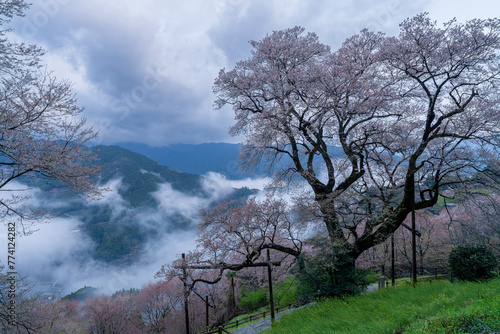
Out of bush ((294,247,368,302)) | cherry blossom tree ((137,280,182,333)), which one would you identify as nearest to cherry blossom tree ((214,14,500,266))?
bush ((294,247,368,302))

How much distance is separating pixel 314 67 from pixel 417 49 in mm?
4102

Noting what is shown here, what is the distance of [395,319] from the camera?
681 cm

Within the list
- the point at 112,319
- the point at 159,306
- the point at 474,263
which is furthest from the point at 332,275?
the point at 112,319

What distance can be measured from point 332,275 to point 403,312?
4.21 meters

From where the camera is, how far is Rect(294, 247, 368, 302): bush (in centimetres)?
1094

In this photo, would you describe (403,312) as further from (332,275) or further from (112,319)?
(112,319)

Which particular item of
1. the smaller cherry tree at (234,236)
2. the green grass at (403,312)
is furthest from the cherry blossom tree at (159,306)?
the green grass at (403,312)

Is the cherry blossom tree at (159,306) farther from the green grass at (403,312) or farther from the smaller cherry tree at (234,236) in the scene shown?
the green grass at (403,312)

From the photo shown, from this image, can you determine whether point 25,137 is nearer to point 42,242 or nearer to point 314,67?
point 314,67

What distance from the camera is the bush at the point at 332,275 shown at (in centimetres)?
1094

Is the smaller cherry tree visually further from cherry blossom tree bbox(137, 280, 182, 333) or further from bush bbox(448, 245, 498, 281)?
cherry blossom tree bbox(137, 280, 182, 333)

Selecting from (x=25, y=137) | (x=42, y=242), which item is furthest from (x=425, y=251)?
(x=42, y=242)

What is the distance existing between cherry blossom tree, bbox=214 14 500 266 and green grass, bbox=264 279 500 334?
2526 millimetres

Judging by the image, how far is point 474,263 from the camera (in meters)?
10.8
